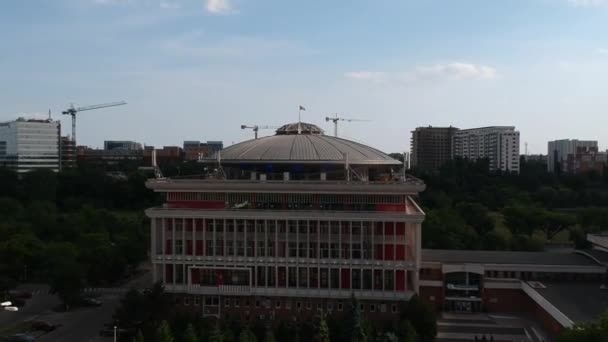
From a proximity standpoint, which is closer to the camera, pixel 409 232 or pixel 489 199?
pixel 409 232

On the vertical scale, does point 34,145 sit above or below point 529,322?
above

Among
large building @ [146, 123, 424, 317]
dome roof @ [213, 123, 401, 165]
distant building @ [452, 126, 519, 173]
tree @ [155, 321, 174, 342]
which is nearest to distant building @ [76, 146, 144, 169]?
distant building @ [452, 126, 519, 173]

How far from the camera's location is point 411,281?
123ft

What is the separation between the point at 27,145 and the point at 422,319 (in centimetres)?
11523

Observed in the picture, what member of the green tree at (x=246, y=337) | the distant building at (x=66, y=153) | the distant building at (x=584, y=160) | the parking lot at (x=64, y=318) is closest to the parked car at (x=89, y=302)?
the parking lot at (x=64, y=318)

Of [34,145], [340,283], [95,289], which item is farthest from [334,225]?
[34,145]

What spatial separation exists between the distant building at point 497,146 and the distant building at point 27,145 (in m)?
90.5

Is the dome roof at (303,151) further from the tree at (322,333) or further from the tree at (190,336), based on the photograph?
the tree at (190,336)

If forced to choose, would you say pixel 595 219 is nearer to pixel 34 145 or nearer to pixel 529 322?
pixel 529 322

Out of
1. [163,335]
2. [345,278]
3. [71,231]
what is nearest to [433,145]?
[71,231]

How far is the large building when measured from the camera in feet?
118

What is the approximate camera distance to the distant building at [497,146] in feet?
456

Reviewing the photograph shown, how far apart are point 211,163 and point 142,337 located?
47.7 feet

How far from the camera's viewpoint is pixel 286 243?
3650 cm
